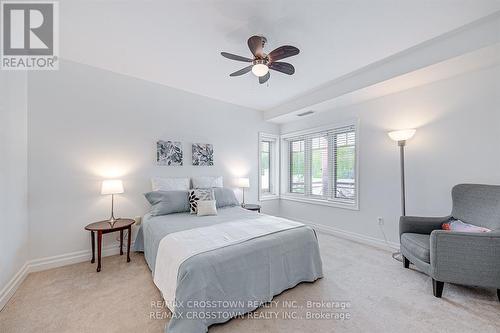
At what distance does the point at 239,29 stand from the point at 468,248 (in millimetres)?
3048

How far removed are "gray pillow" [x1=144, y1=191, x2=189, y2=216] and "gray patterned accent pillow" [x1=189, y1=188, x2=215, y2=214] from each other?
80 mm

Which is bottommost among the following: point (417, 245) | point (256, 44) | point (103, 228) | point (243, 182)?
point (417, 245)

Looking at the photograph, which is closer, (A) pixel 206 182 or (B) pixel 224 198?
(B) pixel 224 198

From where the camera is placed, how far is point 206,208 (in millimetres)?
2922

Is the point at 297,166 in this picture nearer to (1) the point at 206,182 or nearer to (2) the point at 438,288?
(1) the point at 206,182

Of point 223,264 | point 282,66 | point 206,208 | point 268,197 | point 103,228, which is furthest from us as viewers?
point 268,197

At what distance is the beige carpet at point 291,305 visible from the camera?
5.38ft

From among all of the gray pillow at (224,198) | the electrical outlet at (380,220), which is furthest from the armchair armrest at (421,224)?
the gray pillow at (224,198)

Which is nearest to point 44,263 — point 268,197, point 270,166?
point 268,197

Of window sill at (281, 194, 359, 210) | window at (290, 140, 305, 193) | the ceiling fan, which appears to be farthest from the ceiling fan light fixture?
window at (290, 140, 305, 193)

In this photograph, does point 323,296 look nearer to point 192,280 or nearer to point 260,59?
point 192,280

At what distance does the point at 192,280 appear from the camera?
153 centimetres

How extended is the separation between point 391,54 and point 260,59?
1682mm

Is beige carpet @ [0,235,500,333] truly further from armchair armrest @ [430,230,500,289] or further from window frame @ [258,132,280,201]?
window frame @ [258,132,280,201]
